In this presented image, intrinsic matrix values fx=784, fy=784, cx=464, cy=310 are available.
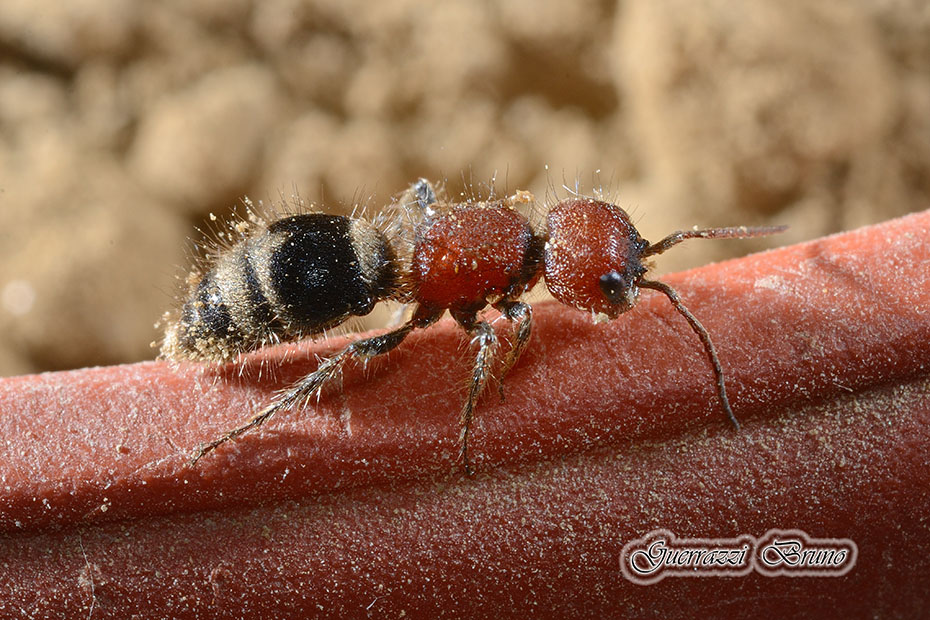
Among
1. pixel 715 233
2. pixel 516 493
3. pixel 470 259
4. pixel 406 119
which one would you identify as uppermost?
pixel 406 119

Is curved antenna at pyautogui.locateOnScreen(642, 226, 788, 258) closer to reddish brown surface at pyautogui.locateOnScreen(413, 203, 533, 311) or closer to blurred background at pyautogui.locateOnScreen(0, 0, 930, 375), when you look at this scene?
reddish brown surface at pyautogui.locateOnScreen(413, 203, 533, 311)

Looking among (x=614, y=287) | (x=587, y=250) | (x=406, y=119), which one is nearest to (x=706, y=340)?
(x=614, y=287)

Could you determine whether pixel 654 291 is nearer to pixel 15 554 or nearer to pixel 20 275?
pixel 15 554

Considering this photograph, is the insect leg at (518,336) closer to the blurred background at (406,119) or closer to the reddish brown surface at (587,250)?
the reddish brown surface at (587,250)

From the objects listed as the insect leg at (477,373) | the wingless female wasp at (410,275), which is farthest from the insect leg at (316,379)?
the insect leg at (477,373)

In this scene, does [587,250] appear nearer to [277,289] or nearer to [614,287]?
[614,287]

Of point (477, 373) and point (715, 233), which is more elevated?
point (715, 233)

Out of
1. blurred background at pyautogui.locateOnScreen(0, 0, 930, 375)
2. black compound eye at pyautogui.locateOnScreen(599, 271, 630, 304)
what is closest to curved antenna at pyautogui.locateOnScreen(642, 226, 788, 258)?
black compound eye at pyautogui.locateOnScreen(599, 271, 630, 304)
